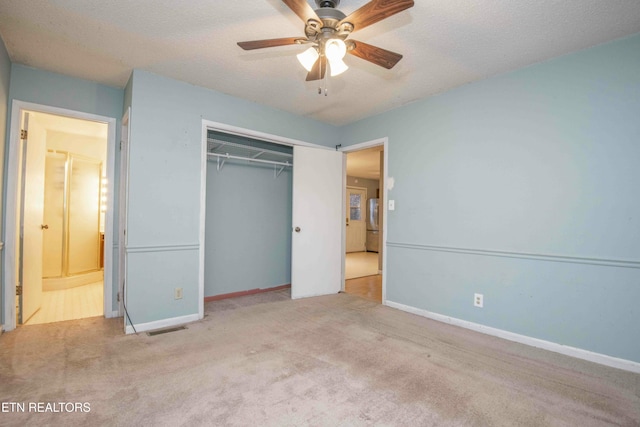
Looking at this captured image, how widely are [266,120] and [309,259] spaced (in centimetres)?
191

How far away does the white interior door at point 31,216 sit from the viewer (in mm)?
2826

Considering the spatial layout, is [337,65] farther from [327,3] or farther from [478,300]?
[478,300]

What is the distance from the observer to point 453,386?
6.16 ft

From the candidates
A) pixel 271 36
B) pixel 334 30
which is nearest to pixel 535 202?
pixel 334 30

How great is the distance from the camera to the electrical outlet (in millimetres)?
2815

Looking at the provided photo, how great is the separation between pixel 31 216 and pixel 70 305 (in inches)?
51.4

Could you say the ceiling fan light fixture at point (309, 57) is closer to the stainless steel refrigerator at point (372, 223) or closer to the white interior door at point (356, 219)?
the white interior door at point (356, 219)

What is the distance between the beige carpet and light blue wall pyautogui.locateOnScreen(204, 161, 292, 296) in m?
1.08

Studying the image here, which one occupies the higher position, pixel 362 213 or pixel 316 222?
pixel 362 213

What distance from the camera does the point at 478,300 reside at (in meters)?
2.84

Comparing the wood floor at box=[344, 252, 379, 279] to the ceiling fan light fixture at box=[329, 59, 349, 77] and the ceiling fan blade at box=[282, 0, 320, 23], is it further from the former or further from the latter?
the ceiling fan blade at box=[282, 0, 320, 23]

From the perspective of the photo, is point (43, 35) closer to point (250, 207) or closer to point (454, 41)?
point (250, 207)

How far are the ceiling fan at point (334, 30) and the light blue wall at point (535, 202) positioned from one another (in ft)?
4.85

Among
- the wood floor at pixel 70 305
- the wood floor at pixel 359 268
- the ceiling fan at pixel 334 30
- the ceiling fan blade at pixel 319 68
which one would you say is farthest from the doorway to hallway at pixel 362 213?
the ceiling fan at pixel 334 30
